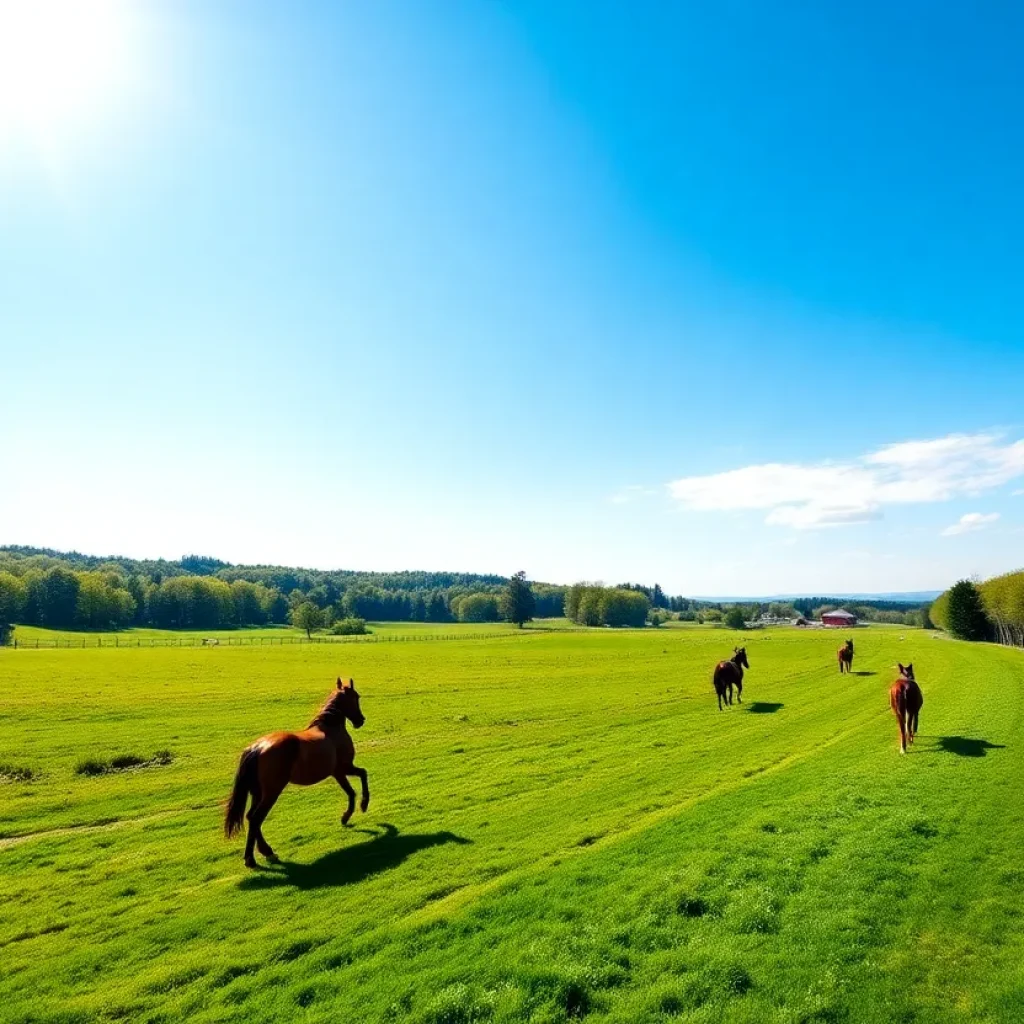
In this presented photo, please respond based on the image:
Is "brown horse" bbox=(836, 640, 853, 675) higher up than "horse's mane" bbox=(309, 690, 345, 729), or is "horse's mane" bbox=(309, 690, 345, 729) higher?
"horse's mane" bbox=(309, 690, 345, 729)

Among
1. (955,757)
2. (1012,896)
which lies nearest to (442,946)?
(1012,896)

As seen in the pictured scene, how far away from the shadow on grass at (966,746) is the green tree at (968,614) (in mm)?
95265

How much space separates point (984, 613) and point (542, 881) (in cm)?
11459

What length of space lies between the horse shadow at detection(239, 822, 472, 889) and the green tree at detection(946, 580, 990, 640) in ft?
371

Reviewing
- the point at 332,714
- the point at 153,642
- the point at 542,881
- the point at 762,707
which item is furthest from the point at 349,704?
the point at 153,642

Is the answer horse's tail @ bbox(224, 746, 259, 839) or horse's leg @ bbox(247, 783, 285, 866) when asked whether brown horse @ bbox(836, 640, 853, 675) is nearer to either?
horse's leg @ bbox(247, 783, 285, 866)

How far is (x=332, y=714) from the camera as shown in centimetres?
1513

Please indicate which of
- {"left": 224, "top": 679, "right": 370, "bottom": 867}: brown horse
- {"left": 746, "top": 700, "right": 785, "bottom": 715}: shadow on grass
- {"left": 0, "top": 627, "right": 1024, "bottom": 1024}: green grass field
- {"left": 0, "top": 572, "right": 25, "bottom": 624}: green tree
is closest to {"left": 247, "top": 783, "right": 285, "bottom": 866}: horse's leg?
{"left": 224, "top": 679, "right": 370, "bottom": 867}: brown horse

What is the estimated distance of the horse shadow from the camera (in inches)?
447

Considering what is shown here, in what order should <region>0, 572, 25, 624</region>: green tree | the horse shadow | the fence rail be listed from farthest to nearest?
<region>0, 572, 25, 624</region>: green tree < the fence rail < the horse shadow

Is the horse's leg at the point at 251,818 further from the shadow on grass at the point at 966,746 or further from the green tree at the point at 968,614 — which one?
the green tree at the point at 968,614

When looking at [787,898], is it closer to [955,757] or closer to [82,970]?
[82,970]

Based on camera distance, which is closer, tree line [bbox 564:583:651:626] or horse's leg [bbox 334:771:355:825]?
horse's leg [bbox 334:771:355:825]

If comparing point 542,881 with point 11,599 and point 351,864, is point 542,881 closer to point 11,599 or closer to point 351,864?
point 351,864
